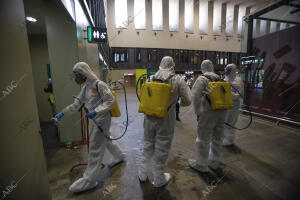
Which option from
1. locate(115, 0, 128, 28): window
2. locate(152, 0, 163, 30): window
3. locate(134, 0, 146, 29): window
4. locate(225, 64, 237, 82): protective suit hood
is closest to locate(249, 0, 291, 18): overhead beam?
locate(225, 64, 237, 82): protective suit hood

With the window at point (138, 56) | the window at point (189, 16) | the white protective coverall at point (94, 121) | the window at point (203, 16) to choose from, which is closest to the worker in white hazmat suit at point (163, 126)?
the white protective coverall at point (94, 121)

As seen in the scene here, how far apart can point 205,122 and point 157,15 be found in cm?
1663

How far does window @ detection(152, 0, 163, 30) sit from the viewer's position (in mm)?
15242

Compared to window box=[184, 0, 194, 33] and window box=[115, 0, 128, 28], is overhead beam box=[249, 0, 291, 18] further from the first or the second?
window box=[184, 0, 194, 33]

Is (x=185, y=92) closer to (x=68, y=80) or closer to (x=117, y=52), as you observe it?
(x=68, y=80)

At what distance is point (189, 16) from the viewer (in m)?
16.5

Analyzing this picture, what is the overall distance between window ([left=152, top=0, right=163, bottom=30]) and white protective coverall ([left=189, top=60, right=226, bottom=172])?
15604mm

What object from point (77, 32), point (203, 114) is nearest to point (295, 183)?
point (203, 114)

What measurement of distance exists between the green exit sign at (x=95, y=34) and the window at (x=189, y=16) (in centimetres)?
1529

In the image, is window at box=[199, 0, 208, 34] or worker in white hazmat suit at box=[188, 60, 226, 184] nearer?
worker in white hazmat suit at box=[188, 60, 226, 184]

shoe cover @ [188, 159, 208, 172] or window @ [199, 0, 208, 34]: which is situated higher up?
window @ [199, 0, 208, 34]

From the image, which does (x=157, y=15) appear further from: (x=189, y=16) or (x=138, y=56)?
(x=138, y=56)

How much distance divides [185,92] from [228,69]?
6.36 feet

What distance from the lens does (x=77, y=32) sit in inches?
116
